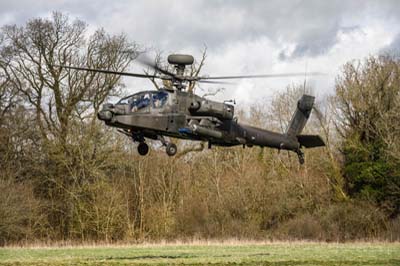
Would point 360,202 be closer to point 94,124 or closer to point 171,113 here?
point 94,124

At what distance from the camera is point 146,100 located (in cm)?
2703

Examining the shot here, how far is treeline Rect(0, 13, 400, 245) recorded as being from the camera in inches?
2120

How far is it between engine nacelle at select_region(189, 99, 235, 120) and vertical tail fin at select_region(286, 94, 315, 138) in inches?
189

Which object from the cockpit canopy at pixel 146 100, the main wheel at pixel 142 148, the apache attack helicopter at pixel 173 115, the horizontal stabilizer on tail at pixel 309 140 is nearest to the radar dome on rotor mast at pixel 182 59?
the apache attack helicopter at pixel 173 115

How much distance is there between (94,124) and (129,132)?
2702 cm

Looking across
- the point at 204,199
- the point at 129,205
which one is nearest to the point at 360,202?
the point at 204,199

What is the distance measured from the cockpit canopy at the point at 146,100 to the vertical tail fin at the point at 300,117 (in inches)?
281

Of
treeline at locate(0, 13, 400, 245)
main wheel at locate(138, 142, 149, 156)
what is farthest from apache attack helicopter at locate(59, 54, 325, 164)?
treeline at locate(0, 13, 400, 245)

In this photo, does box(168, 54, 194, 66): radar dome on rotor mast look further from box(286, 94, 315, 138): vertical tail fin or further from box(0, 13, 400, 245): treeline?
box(0, 13, 400, 245): treeline

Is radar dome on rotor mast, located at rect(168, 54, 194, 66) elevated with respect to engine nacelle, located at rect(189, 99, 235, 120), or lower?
elevated

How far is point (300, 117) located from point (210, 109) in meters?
7.06

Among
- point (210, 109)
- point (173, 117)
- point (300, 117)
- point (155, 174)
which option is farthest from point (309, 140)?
point (155, 174)

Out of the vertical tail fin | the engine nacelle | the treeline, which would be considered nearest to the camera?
the engine nacelle

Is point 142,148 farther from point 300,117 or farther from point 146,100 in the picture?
point 300,117
